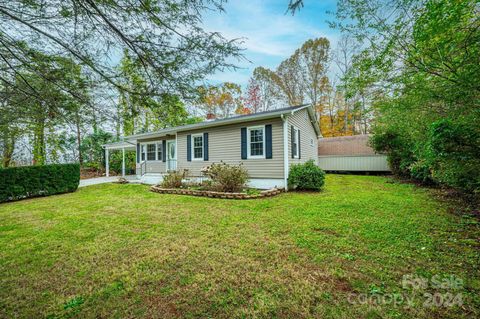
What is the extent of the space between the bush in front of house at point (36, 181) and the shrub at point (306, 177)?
10.5 meters

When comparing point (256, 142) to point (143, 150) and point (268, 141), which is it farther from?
point (143, 150)

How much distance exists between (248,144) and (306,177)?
2772 mm

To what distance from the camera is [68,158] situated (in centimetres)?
1459

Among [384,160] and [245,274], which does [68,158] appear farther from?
[384,160]

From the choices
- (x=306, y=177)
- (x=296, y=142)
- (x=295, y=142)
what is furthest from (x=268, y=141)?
(x=306, y=177)

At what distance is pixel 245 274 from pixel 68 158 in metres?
17.4

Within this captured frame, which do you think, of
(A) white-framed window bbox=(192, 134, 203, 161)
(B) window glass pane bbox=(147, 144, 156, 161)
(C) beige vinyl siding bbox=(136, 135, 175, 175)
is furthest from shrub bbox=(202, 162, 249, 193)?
(B) window glass pane bbox=(147, 144, 156, 161)

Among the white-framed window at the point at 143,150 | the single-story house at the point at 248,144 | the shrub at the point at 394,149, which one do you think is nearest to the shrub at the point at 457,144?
the single-story house at the point at 248,144

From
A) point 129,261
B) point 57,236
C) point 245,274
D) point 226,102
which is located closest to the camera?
point 245,274

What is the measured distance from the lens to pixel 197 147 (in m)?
10.6

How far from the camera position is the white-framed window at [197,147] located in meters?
10.5

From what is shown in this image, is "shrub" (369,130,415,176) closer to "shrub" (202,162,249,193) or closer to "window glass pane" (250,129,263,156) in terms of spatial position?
"window glass pane" (250,129,263,156)

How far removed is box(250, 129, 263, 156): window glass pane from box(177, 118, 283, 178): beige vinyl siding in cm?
30

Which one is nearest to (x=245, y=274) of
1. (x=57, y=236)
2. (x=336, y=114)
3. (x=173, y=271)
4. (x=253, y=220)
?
(x=173, y=271)
